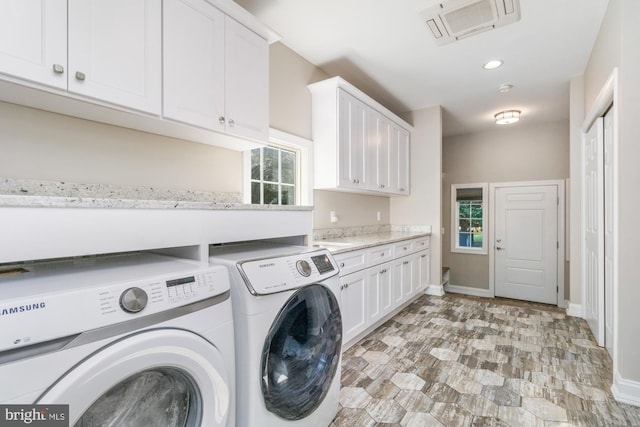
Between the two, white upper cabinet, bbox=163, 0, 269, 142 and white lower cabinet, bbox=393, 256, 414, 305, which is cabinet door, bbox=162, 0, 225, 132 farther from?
white lower cabinet, bbox=393, 256, 414, 305

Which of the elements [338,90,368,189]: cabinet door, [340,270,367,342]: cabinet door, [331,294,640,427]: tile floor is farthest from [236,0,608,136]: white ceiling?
[331,294,640,427]: tile floor

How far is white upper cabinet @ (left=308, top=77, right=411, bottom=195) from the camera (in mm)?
2904

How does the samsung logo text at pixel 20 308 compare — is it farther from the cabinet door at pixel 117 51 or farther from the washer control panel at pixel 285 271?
the cabinet door at pixel 117 51

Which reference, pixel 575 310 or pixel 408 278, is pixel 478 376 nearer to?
pixel 408 278

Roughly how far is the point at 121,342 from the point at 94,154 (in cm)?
119

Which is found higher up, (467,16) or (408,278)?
(467,16)

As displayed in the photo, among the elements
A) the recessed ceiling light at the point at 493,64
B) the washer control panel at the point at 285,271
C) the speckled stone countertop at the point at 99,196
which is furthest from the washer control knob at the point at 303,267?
the recessed ceiling light at the point at 493,64

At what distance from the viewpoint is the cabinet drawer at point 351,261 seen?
239 cm

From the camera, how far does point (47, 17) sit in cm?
118

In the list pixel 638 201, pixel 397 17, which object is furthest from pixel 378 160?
pixel 638 201

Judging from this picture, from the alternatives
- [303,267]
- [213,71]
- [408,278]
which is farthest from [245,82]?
[408,278]

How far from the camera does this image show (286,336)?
1.37m

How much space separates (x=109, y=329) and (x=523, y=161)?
5.80 metres

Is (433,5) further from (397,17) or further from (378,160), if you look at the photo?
(378,160)
